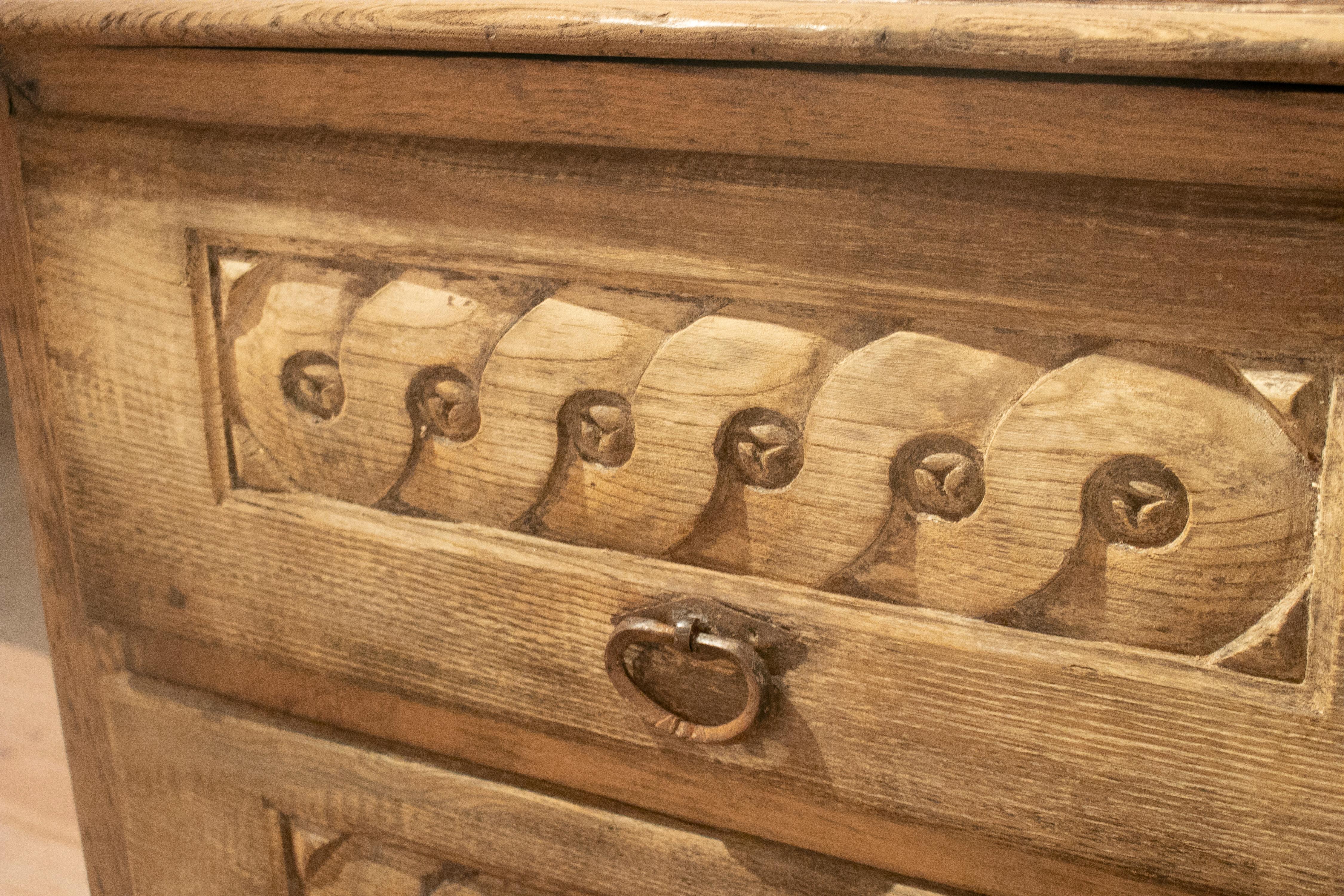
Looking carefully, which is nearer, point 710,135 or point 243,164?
point 710,135

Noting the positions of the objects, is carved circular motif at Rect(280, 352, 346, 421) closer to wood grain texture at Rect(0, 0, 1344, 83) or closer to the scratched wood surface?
the scratched wood surface

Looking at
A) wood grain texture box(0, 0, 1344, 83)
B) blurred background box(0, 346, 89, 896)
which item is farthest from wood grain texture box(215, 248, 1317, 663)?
blurred background box(0, 346, 89, 896)

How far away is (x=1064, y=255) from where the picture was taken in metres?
0.44

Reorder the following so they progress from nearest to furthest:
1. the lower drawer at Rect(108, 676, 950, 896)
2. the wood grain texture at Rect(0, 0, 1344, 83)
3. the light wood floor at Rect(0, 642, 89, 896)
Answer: the wood grain texture at Rect(0, 0, 1344, 83)
the lower drawer at Rect(108, 676, 950, 896)
the light wood floor at Rect(0, 642, 89, 896)

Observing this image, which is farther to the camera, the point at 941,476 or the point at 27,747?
the point at 27,747

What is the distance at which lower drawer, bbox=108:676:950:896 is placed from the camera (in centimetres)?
60

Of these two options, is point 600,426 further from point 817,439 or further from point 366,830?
point 366,830

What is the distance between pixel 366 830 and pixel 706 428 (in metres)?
0.39

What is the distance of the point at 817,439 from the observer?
→ 49 centimetres

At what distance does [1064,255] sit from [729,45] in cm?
17

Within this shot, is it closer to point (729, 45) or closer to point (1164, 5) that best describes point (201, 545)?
point (729, 45)

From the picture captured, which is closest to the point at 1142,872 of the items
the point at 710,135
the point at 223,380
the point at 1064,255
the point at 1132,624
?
the point at 1132,624

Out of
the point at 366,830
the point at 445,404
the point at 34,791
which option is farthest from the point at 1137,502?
the point at 34,791

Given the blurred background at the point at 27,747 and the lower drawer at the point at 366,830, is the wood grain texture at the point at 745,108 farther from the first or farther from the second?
the blurred background at the point at 27,747
